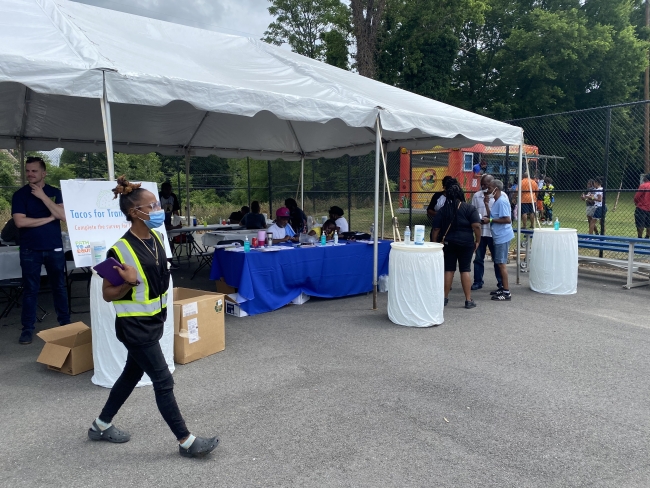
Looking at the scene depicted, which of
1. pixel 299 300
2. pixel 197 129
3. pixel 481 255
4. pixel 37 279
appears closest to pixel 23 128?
pixel 197 129

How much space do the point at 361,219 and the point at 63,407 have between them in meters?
14.9

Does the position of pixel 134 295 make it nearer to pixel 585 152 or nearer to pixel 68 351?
pixel 68 351

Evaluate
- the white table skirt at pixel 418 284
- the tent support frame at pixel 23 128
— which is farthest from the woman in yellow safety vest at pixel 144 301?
the tent support frame at pixel 23 128

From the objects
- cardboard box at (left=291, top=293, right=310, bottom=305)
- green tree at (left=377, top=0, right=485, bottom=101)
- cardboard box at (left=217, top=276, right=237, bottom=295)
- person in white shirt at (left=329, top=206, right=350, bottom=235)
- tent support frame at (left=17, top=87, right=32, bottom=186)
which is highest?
green tree at (left=377, top=0, right=485, bottom=101)

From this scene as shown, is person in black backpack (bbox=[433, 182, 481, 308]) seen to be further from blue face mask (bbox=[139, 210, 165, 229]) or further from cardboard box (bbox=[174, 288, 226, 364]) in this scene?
blue face mask (bbox=[139, 210, 165, 229])

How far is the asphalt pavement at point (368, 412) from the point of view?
3.01 meters

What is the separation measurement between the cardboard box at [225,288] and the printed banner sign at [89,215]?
8.32 ft

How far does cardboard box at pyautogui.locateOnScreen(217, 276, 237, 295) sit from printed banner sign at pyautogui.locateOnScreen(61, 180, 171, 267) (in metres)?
2.54

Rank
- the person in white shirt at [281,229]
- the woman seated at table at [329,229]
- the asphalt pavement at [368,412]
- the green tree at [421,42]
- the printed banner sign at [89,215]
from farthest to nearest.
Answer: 1. the green tree at [421,42]
2. the woman seated at table at [329,229]
3. the person in white shirt at [281,229]
4. the printed banner sign at [89,215]
5. the asphalt pavement at [368,412]

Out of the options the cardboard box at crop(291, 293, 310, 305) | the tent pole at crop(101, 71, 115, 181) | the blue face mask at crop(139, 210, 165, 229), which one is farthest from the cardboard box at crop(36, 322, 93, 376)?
the cardboard box at crop(291, 293, 310, 305)

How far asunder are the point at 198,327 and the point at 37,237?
2.01 meters

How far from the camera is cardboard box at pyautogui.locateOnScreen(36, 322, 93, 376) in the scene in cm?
452

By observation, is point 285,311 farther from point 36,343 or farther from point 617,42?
point 617,42

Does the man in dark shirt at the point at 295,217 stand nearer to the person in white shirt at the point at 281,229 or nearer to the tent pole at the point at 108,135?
the person in white shirt at the point at 281,229
